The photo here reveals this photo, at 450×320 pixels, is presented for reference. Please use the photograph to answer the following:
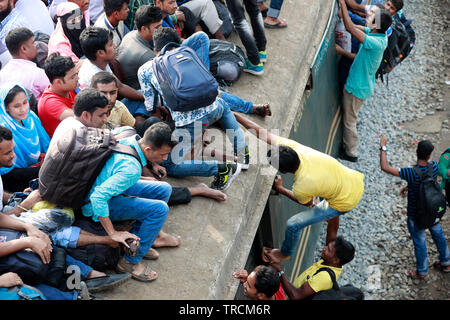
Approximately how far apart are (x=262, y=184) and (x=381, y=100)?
18.5 feet

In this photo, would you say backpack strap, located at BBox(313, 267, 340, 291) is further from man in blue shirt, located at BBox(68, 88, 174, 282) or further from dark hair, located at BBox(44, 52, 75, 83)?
dark hair, located at BBox(44, 52, 75, 83)

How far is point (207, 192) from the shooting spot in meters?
4.82

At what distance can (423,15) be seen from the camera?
12.3 metres

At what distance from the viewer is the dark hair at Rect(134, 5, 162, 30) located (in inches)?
199

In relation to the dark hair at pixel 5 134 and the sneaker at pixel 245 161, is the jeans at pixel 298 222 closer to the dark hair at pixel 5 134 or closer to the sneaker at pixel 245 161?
the sneaker at pixel 245 161

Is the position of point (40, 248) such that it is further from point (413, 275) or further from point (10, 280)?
point (413, 275)

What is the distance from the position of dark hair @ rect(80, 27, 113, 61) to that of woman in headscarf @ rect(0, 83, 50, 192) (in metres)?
0.68

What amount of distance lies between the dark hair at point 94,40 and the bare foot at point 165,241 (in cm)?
167

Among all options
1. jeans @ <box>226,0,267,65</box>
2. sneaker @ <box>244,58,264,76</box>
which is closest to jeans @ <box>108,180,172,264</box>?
jeans @ <box>226,0,267,65</box>

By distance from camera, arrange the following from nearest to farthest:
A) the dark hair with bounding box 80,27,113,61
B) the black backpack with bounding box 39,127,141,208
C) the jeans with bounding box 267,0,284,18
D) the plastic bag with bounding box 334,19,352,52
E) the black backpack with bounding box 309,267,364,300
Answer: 1. the black backpack with bounding box 39,127,141,208
2. the black backpack with bounding box 309,267,364,300
3. the dark hair with bounding box 80,27,113,61
4. the jeans with bounding box 267,0,284,18
5. the plastic bag with bounding box 334,19,352,52

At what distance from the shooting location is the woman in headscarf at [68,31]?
5195 millimetres

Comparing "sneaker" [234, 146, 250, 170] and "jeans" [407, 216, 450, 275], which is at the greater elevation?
"sneaker" [234, 146, 250, 170]

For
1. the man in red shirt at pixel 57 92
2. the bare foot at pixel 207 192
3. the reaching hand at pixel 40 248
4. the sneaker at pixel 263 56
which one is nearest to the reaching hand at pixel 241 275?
the bare foot at pixel 207 192

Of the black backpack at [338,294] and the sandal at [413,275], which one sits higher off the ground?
the black backpack at [338,294]
